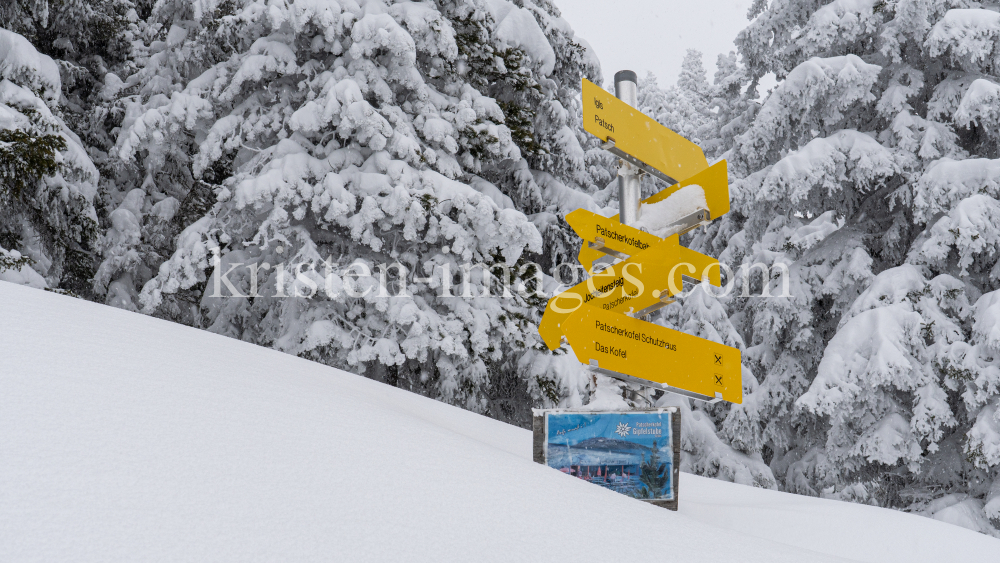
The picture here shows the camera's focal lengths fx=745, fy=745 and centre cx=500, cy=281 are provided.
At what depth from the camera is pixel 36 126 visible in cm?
916

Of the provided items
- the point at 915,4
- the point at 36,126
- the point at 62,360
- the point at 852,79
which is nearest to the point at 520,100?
the point at 852,79

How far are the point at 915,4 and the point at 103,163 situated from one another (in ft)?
41.4

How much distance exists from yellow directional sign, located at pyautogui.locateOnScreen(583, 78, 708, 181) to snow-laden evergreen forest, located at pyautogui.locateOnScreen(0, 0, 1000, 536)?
3.95 meters

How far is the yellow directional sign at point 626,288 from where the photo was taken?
13.2 feet

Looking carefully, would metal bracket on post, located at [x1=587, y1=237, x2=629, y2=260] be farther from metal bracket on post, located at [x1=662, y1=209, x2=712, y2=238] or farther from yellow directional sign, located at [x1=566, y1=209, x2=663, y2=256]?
metal bracket on post, located at [x1=662, y1=209, x2=712, y2=238]

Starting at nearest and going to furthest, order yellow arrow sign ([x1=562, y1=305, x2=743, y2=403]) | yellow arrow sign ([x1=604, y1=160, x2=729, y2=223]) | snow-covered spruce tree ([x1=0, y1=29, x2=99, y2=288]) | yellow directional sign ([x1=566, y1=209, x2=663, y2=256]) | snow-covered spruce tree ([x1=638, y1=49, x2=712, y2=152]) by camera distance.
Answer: yellow arrow sign ([x1=562, y1=305, x2=743, y2=403]), yellow directional sign ([x1=566, y1=209, x2=663, y2=256]), yellow arrow sign ([x1=604, y1=160, x2=729, y2=223]), snow-covered spruce tree ([x1=0, y1=29, x2=99, y2=288]), snow-covered spruce tree ([x1=638, y1=49, x2=712, y2=152])

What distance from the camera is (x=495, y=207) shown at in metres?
8.81

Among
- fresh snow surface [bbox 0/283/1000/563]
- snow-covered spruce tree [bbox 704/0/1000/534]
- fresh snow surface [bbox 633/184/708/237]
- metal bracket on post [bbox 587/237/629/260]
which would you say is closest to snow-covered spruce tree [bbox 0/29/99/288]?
fresh snow surface [bbox 0/283/1000/563]

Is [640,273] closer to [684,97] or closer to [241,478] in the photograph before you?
[241,478]

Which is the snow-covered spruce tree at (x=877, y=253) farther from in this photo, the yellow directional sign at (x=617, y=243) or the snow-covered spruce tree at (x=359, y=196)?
the yellow directional sign at (x=617, y=243)

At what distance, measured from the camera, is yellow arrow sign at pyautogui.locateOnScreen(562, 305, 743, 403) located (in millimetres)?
3850

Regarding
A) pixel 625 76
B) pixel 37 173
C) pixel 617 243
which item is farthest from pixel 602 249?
pixel 37 173

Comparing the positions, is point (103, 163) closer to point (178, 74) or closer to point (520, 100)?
point (178, 74)

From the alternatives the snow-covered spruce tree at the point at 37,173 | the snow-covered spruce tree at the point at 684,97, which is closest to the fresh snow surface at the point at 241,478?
the snow-covered spruce tree at the point at 37,173
